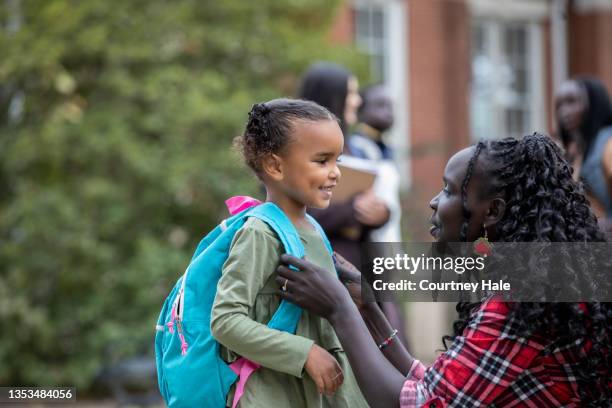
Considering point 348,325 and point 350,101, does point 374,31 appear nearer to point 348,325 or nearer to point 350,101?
point 350,101

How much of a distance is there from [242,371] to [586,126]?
3770mm

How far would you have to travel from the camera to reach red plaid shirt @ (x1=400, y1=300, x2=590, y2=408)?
2.61m

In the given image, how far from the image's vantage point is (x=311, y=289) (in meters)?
2.78

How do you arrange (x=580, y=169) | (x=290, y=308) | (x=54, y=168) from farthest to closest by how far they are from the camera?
(x=54, y=168)
(x=580, y=169)
(x=290, y=308)

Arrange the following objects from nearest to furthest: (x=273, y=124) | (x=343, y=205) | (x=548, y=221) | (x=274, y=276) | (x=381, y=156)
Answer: (x=548, y=221) → (x=274, y=276) → (x=273, y=124) → (x=343, y=205) → (x=381, y=156)

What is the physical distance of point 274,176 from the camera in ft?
9.81

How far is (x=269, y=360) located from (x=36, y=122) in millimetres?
6345

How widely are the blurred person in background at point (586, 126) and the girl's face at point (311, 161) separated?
3122 millimetres

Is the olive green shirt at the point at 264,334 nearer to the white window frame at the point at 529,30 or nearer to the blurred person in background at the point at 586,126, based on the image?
the blurred person in background at the point at 586,126

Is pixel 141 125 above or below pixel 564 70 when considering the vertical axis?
below

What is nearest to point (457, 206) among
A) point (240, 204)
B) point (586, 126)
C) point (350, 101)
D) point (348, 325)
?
point (348, 325)

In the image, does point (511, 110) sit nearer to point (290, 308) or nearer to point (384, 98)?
point (384, 98)

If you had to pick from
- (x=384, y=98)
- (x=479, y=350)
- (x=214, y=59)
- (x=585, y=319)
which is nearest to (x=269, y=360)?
(x=479, y=350)

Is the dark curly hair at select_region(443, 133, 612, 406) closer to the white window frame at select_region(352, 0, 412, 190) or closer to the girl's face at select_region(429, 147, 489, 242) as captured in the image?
the girl's face at select_region(429, 147, 489, 242)
